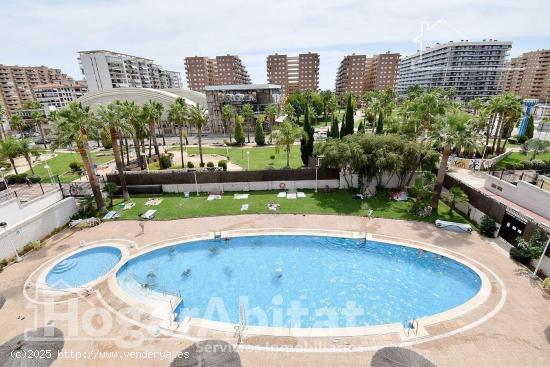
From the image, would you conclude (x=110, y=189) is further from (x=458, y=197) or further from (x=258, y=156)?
(x=458, y=197)

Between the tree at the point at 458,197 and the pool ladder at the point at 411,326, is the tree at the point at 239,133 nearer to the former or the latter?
the tree at the point at 458,197

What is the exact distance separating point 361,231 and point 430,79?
523 ft

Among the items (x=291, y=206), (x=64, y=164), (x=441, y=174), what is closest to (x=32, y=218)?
(x=291, y=206)

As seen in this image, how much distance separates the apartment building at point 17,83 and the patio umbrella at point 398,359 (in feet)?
469

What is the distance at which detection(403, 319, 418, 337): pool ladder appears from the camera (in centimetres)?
1546

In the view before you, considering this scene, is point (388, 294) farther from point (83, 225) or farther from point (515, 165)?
point (515, 165)

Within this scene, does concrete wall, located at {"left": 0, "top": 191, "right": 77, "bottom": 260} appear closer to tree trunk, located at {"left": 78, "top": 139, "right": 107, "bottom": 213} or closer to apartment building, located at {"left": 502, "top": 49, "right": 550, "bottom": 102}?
tree trunk, located at {"left": 78, "top": 139, "right": 107, "bottom": 213}

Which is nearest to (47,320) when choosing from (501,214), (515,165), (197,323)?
(197,323)

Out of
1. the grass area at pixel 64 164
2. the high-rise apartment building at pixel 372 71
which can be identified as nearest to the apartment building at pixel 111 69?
the grass area at pixel 64 164

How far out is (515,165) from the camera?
39.9 metres

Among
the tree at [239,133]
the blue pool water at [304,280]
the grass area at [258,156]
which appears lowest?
the blue pool water at [304,280]

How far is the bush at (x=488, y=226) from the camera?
2436 cm

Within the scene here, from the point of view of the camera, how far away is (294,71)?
168 m

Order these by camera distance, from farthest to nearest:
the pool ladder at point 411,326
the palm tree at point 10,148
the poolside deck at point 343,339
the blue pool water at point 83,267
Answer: the palm tree at point 10,148
the blue pool water at point 83,267
the pool ladder at point 411,326
the poolside deck at point 343,339
